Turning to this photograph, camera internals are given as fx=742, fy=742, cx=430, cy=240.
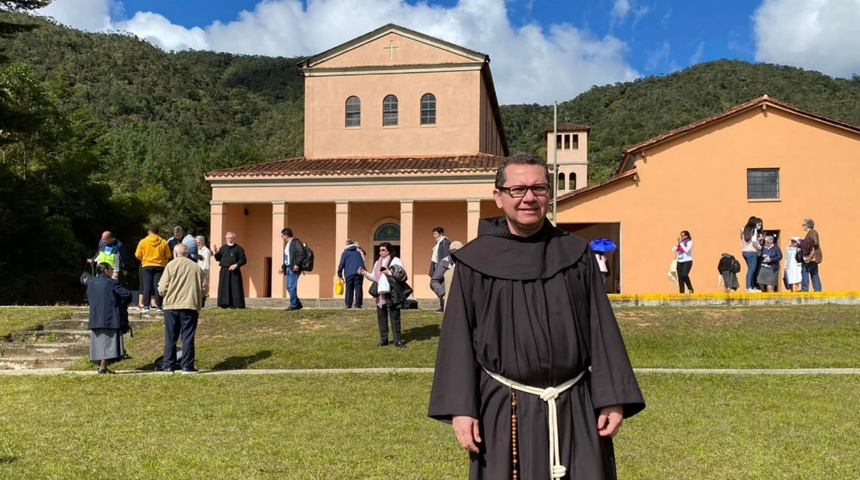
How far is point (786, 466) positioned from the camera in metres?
5.81

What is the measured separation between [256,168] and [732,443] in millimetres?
24375

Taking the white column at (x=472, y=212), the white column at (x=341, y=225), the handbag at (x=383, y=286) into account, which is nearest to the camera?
the handbag at (x=383, y=286)

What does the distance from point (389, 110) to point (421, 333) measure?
1785cm

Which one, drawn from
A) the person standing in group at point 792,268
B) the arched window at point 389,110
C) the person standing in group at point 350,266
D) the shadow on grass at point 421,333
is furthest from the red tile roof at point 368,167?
the shadow on grass at point 421,333

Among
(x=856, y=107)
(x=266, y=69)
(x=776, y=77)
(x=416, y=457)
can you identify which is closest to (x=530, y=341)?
(x=416, y=457)

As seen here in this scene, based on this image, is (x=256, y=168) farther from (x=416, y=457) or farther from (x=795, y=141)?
(x=416, y=457)

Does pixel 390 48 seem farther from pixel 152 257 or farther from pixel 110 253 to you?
pixel 110 253

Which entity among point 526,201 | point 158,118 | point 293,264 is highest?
point 158,118

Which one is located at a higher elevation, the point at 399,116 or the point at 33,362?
the point at 399,116

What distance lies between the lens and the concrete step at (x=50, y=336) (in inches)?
588

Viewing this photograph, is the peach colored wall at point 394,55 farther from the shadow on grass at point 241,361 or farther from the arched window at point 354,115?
the shadow on grass at point 241,361

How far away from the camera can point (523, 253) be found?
3340 mm

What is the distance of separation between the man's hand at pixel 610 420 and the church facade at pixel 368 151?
24.8m

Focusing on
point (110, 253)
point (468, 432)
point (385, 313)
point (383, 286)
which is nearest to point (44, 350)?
point (110, 253)
